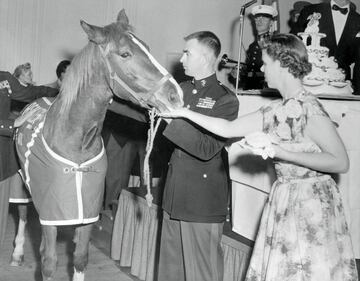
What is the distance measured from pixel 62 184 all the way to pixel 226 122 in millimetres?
767

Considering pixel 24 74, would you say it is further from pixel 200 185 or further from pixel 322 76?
pixel 322 76

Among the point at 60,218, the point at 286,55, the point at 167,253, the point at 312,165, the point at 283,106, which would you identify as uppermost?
the point at 286,55

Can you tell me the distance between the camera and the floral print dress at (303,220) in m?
1.47

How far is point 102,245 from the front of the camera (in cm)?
357

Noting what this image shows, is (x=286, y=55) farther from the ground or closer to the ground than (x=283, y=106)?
farther from the ground

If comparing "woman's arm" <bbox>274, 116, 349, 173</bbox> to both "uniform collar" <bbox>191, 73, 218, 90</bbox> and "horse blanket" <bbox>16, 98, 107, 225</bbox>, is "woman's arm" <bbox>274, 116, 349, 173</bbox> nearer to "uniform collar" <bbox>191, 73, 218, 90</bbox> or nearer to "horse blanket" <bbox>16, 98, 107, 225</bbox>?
"uniform collar" <bbox>191, 73, 218, 90</bbox>

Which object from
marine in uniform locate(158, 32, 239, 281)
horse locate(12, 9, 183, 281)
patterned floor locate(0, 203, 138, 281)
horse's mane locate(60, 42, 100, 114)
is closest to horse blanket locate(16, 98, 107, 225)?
horse locate(12, 9, 183, 281)

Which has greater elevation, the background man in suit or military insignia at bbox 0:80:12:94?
the background man in suit

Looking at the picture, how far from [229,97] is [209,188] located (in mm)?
408

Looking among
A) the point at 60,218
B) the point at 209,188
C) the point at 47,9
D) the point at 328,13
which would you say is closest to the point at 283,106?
the point at 209,188

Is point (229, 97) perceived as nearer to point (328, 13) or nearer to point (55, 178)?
→ point (55, 178)

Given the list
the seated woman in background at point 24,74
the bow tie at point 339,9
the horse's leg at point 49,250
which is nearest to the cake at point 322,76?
the bow tie at point 339,9

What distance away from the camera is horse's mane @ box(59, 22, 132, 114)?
178cm

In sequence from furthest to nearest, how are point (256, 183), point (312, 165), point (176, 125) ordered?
point (256, 183), point (176, 125), point (312, 165)
